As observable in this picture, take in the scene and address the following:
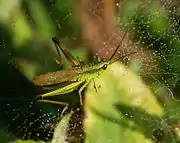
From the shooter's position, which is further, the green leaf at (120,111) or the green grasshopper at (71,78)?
the green grasshopper at (71,78)

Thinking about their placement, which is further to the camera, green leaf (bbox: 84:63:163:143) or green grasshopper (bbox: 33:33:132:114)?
green grasshopper (bbox: 33:33:132:114)

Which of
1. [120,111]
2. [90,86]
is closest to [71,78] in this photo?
[90,86]

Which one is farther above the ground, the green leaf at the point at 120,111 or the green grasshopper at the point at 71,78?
the green grasshopper at the point at 71,78

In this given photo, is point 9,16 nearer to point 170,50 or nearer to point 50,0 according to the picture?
point 50,0

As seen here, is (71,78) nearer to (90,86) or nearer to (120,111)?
(90,86)

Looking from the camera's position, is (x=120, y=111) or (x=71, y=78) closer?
(x=120, y=111)

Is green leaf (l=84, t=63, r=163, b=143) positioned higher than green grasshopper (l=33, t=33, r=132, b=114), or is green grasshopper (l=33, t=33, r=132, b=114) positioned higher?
green grasshopper (l=33, t=33, r=132, b=114)

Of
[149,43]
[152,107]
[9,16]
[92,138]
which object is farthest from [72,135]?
[9,16]

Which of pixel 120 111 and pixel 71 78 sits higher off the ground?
pixel 71 78
